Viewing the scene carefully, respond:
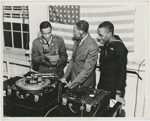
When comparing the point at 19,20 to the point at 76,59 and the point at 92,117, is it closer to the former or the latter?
the point at 76,59

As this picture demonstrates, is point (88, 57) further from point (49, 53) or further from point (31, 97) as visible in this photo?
point (31, 97)

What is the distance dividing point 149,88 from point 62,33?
1.18 metres

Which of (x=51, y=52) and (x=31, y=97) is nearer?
(x=31, y=97)

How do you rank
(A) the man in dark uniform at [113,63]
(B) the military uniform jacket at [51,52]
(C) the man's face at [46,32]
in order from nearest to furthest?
(A) the man in dark uniform at [113,63], (C) the man's face at [46,32], (B) the military uniform jacket at [51,52]

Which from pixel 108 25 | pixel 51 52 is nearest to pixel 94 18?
pixel 108 25

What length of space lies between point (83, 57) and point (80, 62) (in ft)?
0.22

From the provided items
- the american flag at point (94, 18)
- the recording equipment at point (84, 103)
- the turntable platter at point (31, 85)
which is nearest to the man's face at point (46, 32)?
the american flag at point (94, 18)

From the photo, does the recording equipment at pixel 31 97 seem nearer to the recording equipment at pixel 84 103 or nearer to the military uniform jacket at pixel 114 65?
the recording equipment at pixel 84 103

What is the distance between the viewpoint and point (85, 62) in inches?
70.1

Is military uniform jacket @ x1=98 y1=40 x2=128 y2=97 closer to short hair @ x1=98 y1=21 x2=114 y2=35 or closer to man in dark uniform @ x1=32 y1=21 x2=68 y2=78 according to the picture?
short hair @ x1=98 y1=21 x2=114 y2=35

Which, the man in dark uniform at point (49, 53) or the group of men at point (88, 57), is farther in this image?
the man in dark uniform at point (49, 53)

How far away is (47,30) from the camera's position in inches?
75.6

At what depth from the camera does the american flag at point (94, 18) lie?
193 cm

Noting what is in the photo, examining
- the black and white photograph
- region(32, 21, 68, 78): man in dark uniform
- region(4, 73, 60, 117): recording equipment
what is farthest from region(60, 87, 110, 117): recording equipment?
region(32, 21, 68, 78): man in dark uniform
